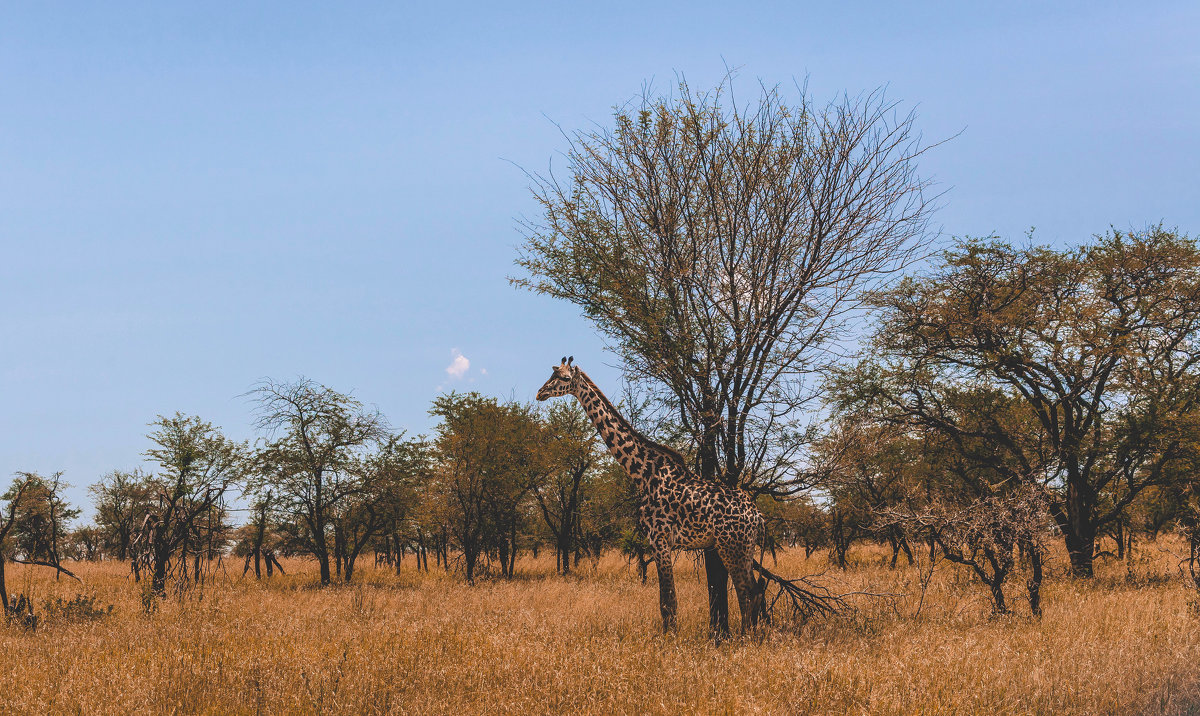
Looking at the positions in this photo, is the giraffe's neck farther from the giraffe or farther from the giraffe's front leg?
the giraffe's front leg

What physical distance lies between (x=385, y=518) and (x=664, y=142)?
22080 mm

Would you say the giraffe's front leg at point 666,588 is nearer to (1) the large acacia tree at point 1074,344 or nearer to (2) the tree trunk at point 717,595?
(2) the tree trunk at point 717,595

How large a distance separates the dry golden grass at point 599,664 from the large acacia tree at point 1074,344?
26.1ft

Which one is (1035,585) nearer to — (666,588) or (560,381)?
(666,588)

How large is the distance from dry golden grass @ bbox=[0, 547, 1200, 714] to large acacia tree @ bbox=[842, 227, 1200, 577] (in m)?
7.95

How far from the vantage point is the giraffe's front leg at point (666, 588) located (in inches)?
407

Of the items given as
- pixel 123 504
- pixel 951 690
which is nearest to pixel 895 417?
pixel 951 690

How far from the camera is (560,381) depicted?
12.0 m

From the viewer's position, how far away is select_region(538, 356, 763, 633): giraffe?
10539 mm

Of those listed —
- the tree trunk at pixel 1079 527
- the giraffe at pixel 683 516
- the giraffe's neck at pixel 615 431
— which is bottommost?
the tree trunk at pixel 1079 527

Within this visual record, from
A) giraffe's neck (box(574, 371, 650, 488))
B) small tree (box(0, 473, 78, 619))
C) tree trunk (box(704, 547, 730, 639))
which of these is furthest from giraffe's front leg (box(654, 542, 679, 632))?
small tree (box(0, 473, 78, 619))

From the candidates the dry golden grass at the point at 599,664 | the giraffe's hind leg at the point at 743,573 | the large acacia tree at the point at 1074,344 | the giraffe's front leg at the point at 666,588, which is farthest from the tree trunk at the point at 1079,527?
the giraffe's front leg at the point at 666,588

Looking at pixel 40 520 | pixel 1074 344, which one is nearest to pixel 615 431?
pixel 1074 344

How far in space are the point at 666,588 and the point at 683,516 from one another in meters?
1.06
